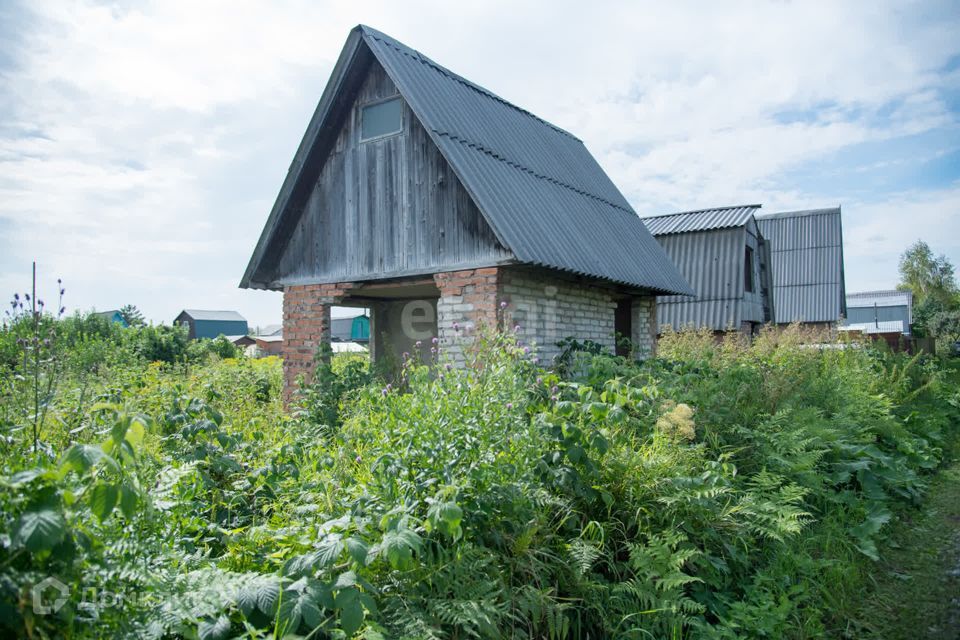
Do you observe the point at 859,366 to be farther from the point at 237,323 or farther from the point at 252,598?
the point at 237,323

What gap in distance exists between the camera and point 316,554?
240 cm

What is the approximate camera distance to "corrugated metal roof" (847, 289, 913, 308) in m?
40.7

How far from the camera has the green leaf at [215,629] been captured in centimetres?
216

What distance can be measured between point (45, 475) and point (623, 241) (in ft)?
32.6

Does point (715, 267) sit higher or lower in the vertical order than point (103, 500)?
higher

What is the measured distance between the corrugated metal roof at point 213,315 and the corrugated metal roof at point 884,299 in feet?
157

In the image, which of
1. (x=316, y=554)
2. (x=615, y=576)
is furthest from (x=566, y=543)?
(x=316, y=554)

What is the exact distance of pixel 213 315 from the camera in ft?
172

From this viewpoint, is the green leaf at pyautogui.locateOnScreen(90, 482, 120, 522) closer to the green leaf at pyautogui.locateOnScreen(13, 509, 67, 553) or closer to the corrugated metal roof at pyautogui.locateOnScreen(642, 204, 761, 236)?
the green leaf at pyautogui.locateOnScreen(13, 509, 67, 553)

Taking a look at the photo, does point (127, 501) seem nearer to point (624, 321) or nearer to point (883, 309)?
point (624, 321)

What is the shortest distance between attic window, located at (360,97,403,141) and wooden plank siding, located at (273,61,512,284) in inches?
3.6

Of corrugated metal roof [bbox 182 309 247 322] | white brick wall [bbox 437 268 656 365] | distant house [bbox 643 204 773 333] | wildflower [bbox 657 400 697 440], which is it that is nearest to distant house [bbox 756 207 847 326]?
distant house [bbox 643 204 773 333]

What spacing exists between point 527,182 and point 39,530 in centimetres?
823

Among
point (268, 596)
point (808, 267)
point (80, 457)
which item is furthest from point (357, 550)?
point (808, 267)
